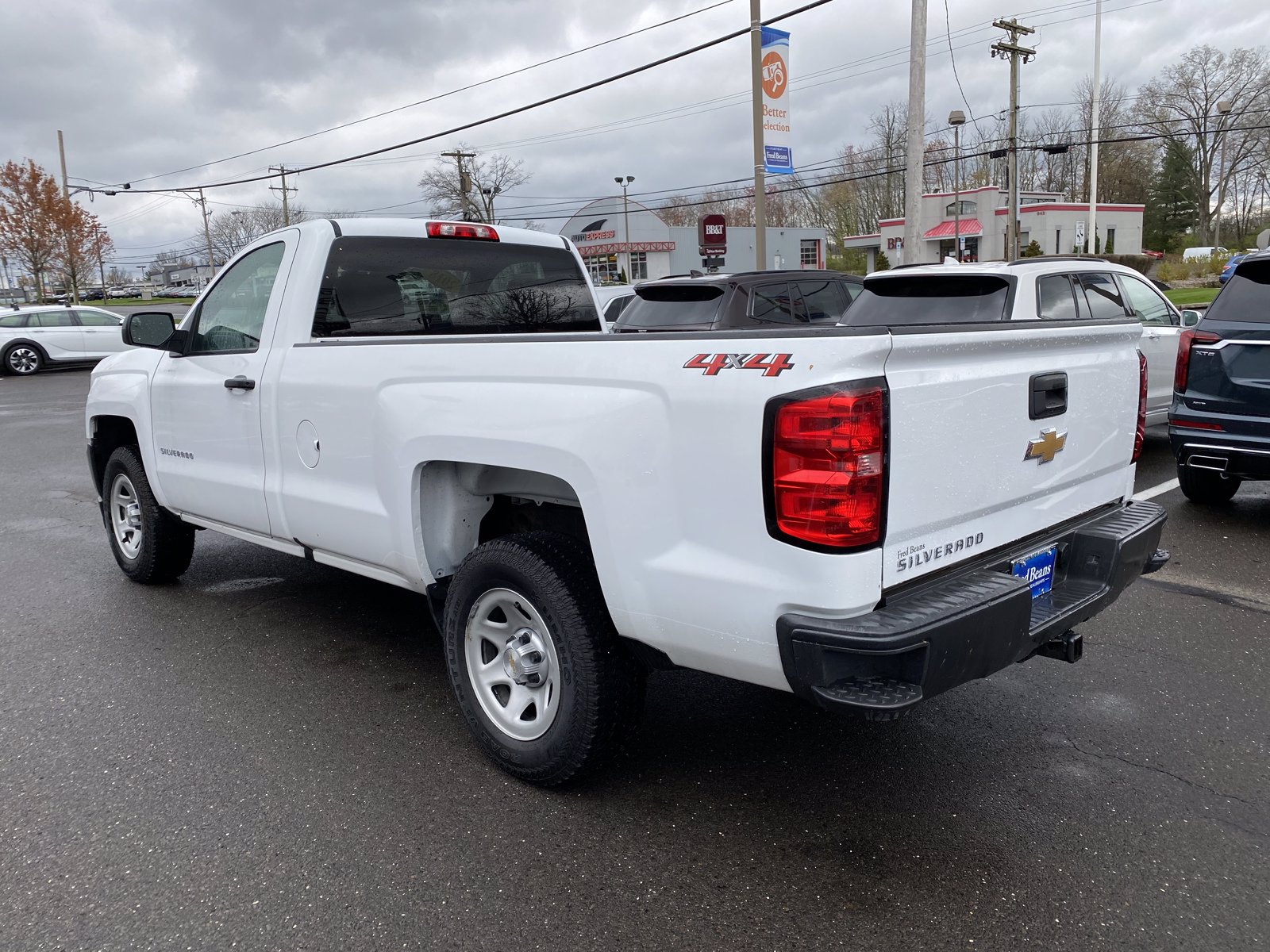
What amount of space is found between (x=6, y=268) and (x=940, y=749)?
65.3 metres

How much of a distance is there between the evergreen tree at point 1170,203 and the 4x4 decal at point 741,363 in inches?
3303

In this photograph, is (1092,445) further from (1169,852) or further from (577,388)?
(577,388)

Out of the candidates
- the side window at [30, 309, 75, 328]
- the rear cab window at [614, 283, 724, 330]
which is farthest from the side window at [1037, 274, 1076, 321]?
the side window at [30, 309, 75, 328]

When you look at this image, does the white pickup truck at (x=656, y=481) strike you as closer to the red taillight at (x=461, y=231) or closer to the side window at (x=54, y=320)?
the red taillight at (x=461, y=231)

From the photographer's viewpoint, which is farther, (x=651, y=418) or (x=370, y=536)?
(x=370, y=536)

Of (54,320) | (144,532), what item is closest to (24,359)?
(54,320)

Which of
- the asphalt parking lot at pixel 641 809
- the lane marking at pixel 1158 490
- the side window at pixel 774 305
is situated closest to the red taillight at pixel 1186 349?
the lane marking at pixel 1158 490

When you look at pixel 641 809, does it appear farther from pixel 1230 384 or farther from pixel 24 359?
pixel 24 359

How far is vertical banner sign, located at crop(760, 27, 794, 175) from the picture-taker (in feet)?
58.7

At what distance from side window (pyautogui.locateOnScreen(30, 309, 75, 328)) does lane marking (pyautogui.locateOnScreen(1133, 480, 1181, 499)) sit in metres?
24.2

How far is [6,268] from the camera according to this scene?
55688 mm

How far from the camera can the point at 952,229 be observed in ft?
196

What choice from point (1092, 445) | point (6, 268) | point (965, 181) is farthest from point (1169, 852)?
point (965, 181)

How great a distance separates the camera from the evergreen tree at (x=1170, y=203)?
74.4m
